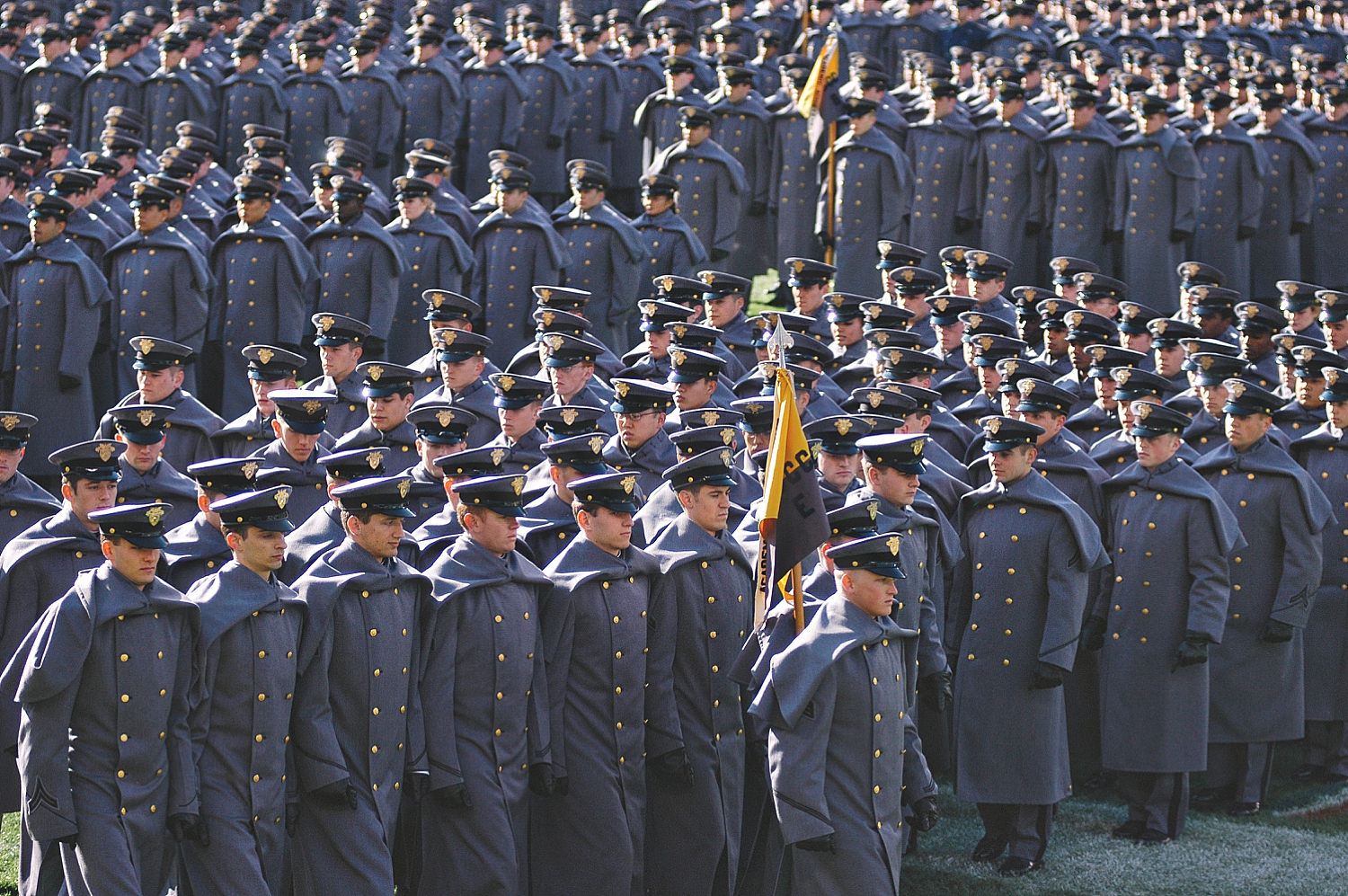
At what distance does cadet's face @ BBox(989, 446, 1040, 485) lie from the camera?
29.8ft

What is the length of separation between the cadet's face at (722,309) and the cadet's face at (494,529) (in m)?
4.73

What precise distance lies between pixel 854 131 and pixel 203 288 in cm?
580

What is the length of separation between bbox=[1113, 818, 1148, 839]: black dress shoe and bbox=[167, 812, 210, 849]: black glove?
4.96 m

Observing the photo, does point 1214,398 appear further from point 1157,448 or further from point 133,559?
point 133,559

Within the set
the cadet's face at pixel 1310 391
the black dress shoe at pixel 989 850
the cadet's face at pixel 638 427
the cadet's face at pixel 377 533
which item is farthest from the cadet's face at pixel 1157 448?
the cadet's face at pixel 377 533

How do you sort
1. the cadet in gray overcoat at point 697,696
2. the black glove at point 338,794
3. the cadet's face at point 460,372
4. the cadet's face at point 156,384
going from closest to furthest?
1. the black glove at point 338,794
2. the cadet in gray overcoat at point 697,696
3. the cadet's face at point 156,384
4. the cadet's face at point 460,372

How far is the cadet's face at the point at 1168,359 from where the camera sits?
11398 millimetres

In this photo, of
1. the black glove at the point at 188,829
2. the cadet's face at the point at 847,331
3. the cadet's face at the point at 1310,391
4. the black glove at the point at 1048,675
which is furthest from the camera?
the cadet's face at the point at 847,331

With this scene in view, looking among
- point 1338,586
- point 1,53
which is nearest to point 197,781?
point 1338,586

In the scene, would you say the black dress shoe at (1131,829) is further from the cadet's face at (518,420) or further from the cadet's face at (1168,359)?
the cadet's face at (518,420)

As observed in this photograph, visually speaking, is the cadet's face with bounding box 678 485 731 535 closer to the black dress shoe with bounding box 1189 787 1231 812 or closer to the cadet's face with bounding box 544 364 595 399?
the cadet's face with bounding box 544 364 595 399

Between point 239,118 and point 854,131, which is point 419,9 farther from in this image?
point 854,131

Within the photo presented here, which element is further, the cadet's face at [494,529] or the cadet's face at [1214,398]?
the cadet's face at [1214,398]

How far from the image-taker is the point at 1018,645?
9031 millimetres
